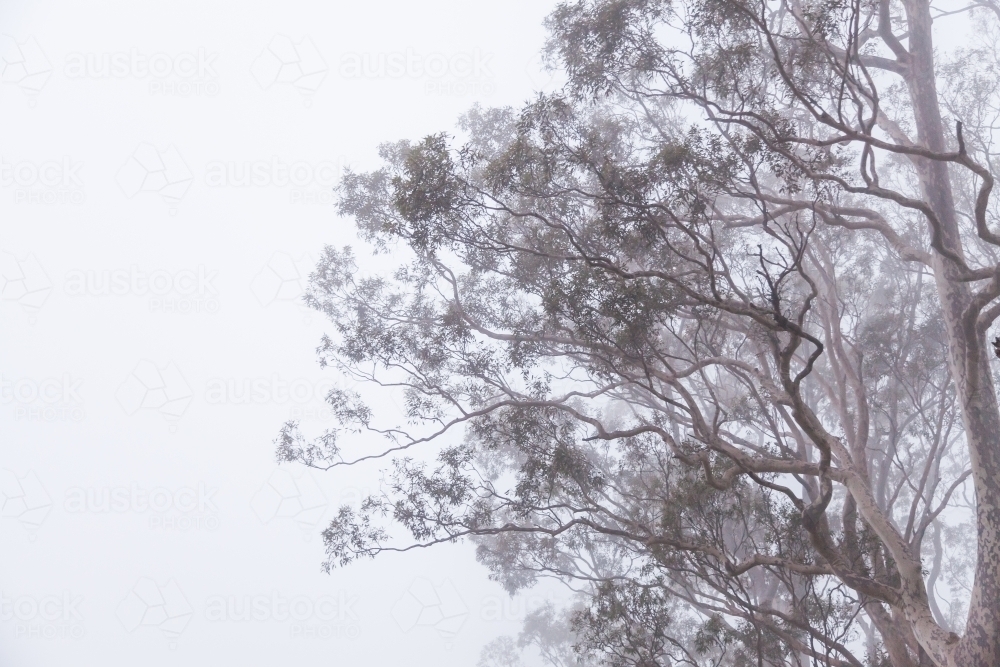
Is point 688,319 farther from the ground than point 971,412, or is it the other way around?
point 688,319

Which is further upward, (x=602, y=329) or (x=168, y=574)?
(x=168, y=574)

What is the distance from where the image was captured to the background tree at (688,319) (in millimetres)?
5605

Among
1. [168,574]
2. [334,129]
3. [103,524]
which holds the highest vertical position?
[334,129]

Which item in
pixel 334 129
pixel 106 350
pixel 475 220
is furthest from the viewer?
pixel 334 129

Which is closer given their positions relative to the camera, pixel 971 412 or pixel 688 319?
pixel 971 412

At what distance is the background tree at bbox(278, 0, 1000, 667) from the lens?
561cm

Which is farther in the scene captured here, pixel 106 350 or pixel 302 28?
pixel 302 28

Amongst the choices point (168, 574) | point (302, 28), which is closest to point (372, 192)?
point (168, 574)

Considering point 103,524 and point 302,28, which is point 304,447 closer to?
point 103,524

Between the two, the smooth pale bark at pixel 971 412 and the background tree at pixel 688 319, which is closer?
the smooth pale bark at pixel 971 412

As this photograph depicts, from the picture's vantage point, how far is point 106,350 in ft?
250

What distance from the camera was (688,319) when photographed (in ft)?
28.3

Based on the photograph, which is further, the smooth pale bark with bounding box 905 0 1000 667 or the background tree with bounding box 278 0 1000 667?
the background tree with bounding box 278 0 1000 667

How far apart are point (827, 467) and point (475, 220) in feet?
12.7
